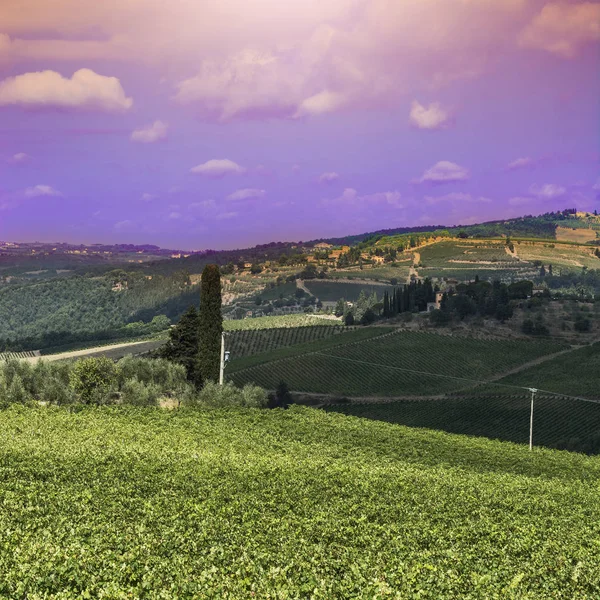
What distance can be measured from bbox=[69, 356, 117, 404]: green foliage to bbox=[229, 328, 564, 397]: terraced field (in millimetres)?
31617

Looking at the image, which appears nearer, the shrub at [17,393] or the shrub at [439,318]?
the shrub at [17,393]

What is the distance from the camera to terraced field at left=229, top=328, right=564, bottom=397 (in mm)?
66812

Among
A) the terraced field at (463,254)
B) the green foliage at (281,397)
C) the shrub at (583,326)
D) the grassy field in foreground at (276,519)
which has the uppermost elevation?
the terraced field at (463,254)

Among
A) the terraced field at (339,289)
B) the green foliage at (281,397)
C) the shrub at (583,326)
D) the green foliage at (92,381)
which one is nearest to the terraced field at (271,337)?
the green foliage at (281,397)

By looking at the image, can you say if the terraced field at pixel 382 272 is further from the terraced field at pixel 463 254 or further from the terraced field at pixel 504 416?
the terraced field at pixel 504 416

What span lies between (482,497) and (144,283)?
157m

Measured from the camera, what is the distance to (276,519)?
1459cm

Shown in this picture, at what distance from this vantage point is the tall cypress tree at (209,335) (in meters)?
40.3

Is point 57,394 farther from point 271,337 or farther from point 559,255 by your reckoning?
point 559,255

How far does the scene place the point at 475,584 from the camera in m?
11.8

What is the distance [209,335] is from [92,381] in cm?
787

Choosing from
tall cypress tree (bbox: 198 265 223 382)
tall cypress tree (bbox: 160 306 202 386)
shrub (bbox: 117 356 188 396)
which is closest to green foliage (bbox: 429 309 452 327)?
tall cypress tree (bbox: 160 306 202 386)

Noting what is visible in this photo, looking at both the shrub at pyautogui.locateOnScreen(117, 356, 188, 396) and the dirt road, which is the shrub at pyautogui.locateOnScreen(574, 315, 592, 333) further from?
the shrub at pyautogui.locateOnScreen(117, 356, 188, 396)

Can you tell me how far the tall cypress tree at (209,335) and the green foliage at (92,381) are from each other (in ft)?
20.4
